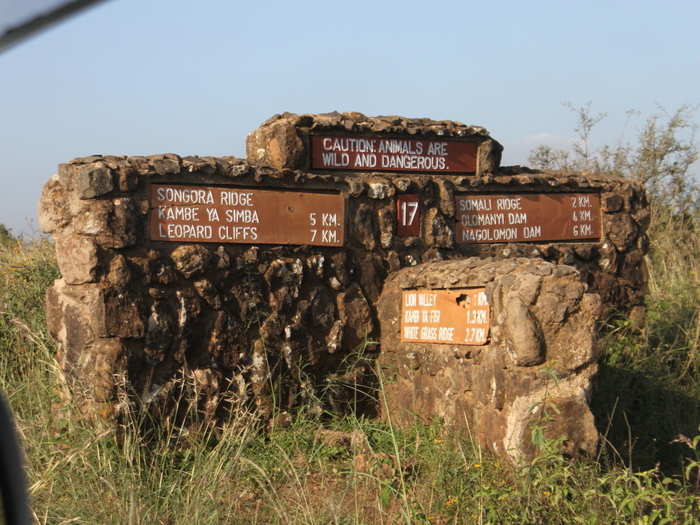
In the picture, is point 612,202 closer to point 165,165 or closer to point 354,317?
point 354,317

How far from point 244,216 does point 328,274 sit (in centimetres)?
79

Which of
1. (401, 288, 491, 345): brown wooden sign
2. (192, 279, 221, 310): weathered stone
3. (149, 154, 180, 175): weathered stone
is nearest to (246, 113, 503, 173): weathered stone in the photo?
(149, 154, 180, 175): weathered stone

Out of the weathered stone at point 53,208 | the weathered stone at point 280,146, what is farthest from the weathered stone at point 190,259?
the weathered stone at point 280,146

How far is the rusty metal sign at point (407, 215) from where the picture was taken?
21.9ft

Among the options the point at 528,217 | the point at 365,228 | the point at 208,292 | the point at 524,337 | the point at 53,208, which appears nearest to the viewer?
the point at 524,337

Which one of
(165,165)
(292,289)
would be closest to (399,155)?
(292,289)

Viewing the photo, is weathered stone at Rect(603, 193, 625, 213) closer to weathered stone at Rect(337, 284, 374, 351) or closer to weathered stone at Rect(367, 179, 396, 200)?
weathered stone at Rect(367, 179, 396, 200)

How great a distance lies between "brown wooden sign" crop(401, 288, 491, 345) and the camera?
17.4 feet

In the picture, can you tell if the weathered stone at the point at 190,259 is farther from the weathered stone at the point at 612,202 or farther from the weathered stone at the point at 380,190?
the weathered stone at the point at 612,202

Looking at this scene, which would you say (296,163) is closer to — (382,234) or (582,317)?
(382,234)

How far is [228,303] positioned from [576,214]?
321cm

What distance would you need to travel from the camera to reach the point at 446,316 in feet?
18.8

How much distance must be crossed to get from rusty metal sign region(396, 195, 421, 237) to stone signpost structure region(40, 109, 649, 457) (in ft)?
0.04

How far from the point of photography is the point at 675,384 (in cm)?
711
